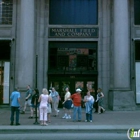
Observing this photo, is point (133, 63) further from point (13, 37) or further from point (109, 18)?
point (13, 37)

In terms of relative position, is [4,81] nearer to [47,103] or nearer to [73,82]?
[73,82]

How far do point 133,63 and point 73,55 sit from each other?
498 centimetres

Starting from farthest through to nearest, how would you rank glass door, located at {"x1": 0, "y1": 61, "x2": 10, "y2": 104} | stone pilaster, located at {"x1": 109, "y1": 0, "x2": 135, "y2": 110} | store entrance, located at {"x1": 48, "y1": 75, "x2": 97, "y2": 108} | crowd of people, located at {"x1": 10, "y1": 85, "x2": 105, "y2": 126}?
store entrance, located at {"x1": 48, "y1": 75, "x2": 97, "y2": 108}
glass door, located at {"x1": 0, "y1": 61, "x2": 10, "y2": 104}
stone pilaster, located at {"x1": 109, "y1": 0, "x2": 135, "y2": 110}
crowd of people, located at {"x1": 10, "y1": 85, "x2": 105, "y2": 126}

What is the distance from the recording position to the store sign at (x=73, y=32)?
80.7 feet

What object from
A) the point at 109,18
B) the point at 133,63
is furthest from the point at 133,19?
the point at 133,63

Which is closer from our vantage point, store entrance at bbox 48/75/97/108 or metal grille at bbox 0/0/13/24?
metal grille at bbox 0/0/13/24

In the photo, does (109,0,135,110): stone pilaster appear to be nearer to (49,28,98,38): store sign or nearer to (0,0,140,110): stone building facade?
(0,0,140,110): stone building facade

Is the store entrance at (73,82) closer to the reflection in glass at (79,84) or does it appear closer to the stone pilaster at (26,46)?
the reflection in glass at (79,84)

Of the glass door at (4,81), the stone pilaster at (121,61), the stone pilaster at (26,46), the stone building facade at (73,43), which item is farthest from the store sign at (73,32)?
the glass door at (4,81)

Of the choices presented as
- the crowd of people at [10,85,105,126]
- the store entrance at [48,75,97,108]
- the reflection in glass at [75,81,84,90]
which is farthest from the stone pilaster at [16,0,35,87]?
the reflection in glass at [75,81,84,90]

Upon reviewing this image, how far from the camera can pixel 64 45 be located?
979 inches

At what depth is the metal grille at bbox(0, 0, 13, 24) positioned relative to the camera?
961 inches

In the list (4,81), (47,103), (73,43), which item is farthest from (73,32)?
(47,103)

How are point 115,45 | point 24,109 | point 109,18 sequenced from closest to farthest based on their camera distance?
point 24,109 < point 115,45 < point 109,18
